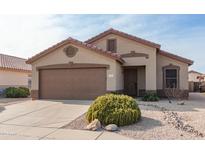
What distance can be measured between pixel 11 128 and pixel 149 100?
10.3 meters

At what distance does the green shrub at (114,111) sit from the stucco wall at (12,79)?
1727 cm

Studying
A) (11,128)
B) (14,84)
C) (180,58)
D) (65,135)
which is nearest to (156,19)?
(180,58)

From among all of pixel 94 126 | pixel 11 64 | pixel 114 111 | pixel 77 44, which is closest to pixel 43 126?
pixel 94 126

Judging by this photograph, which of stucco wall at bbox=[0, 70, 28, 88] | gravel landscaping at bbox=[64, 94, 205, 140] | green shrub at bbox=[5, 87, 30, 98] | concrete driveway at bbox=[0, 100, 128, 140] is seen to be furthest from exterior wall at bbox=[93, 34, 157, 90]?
stucco wall at bbox=[0, 70, 28, 88]

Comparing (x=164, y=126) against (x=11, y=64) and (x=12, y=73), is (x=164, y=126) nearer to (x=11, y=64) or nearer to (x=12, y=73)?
(x=12, y=73)

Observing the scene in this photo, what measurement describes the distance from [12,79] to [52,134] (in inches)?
758

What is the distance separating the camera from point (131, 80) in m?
20.2

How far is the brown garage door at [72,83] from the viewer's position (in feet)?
52.5

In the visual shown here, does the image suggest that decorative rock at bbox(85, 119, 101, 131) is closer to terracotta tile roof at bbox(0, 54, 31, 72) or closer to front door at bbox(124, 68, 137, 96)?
front door at bbox(124, 68, 137, 96)

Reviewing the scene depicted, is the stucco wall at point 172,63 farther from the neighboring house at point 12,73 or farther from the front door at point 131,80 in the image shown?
the neighboring house at point 12,73

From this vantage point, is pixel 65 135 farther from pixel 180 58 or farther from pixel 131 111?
pixel 180 58

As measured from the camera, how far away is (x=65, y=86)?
16.7m
